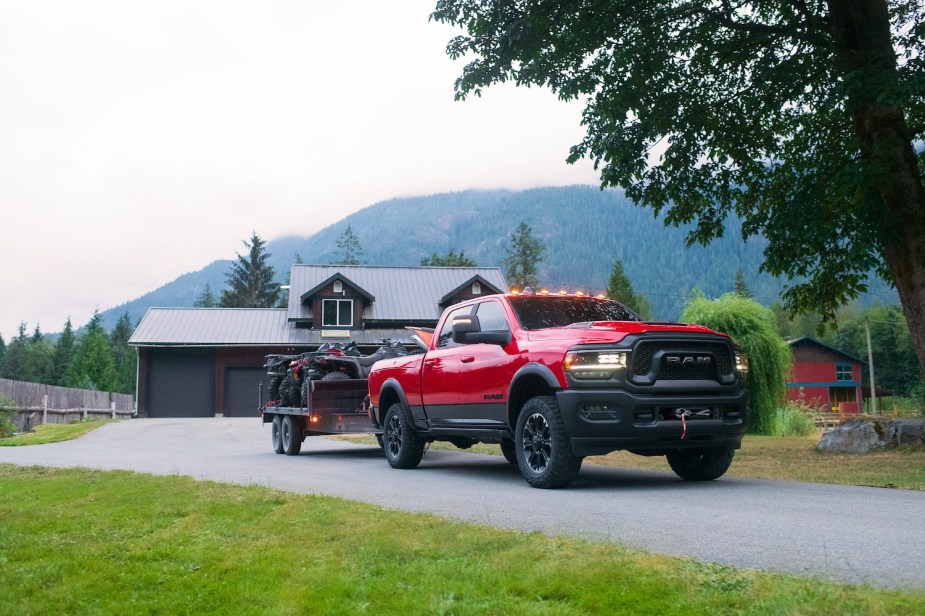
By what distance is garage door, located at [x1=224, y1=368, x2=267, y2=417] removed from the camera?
43.8 meters

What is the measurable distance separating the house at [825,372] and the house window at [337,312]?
142ft

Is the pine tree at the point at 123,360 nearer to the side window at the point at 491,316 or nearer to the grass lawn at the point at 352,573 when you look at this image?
the side window at the point at 491,316

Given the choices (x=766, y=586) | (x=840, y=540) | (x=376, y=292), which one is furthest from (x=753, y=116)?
(x=376, y=292)

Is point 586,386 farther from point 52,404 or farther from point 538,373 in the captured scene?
point 52,404

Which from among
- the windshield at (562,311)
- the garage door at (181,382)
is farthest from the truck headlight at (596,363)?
the garage door at (181,382)

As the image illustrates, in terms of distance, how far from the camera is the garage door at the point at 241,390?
4384cm

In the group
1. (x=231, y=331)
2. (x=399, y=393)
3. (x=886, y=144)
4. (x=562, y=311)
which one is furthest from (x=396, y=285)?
(x=562, y=311)

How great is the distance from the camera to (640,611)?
4.02 meters

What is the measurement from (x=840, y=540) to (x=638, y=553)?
1500 mm

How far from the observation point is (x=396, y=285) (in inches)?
1905

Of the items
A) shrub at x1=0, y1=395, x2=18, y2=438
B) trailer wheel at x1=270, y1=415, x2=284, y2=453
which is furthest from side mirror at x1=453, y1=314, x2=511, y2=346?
shrub at x1=0, y1=395, x2=18, y2=438

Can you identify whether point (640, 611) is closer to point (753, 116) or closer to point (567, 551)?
point (567, 551)

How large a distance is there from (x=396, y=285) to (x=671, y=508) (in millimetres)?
41308

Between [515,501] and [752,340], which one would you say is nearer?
[515,501]
